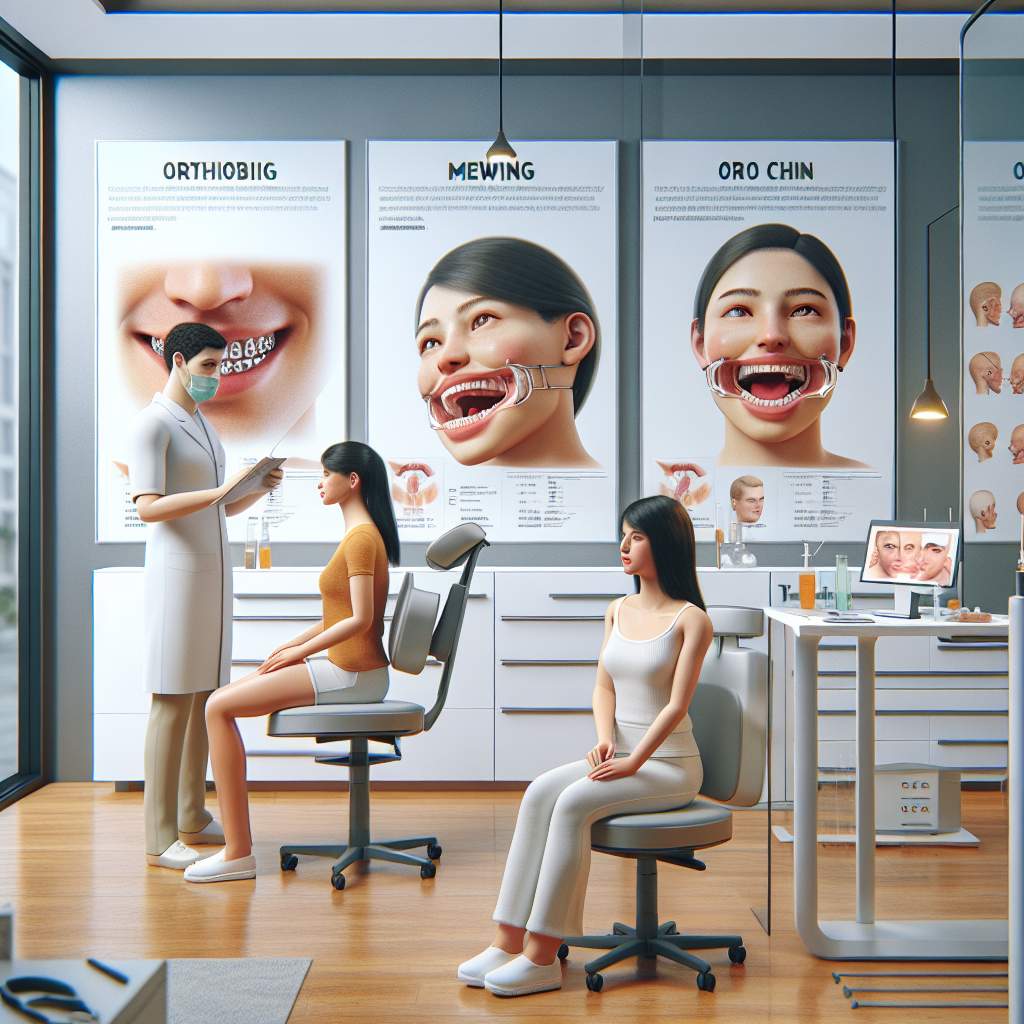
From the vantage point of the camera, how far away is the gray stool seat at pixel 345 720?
133 inches

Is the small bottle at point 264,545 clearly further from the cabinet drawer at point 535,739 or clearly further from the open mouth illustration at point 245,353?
the cabinet drawer at point 535,739

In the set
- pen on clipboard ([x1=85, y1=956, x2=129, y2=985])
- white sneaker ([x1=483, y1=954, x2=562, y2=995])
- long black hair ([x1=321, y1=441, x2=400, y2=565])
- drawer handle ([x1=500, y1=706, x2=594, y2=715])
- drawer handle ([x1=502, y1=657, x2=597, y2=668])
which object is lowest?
white sneaker ([x1=483, y1=954, x2=562, y2=995])

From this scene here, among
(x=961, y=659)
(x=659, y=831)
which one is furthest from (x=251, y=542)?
(x=961, y=659)

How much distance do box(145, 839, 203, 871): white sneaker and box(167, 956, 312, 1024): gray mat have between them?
0.80 meters

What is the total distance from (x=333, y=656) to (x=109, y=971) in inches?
73.5

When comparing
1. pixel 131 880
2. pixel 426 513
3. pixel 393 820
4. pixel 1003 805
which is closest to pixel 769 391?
pixel 426 513

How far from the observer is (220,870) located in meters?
3.47

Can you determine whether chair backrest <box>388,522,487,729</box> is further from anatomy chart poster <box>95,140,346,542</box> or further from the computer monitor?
anatomy chart poster <box>95,140,346,542</box>

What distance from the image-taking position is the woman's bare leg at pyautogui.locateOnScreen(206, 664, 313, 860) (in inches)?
135

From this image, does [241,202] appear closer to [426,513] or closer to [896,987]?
[426,513]

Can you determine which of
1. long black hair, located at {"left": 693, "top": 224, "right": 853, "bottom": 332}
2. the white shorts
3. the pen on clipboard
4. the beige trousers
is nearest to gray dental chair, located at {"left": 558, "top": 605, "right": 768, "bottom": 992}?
the white shorts

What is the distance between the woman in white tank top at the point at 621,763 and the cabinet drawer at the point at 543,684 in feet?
Answer: 5.66

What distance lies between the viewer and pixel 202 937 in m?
3.00

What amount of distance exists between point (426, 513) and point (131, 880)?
6.74 ft
